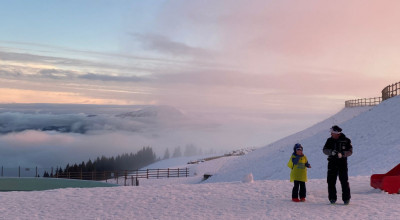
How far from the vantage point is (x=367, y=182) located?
17516 millimetres

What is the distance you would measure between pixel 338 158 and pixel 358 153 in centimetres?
2058

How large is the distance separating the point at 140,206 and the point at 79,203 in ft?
6.30

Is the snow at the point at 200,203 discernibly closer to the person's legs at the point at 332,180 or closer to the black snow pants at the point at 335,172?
the person's legs at the point at 332,180

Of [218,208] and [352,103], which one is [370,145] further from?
[352,103]

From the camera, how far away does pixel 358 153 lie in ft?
104

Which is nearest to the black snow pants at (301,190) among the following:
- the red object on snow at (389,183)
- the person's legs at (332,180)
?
the person's legs at (332,180)

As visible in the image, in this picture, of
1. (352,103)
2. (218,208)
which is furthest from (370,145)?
(352,103)

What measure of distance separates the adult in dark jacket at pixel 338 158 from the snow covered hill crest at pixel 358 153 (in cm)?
1270

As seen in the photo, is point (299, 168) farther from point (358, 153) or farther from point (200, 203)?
point (358, 153)

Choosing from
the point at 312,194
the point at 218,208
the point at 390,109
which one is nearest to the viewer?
the point at 218,208

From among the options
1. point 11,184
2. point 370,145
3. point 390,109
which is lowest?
point 11,184

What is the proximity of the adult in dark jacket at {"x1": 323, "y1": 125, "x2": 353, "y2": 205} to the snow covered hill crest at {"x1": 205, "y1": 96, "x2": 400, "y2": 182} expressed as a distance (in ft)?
41.7

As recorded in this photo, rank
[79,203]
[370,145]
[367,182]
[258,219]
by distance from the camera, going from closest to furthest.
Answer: [258,219] < [79,203] < [367,182] < [370,145]

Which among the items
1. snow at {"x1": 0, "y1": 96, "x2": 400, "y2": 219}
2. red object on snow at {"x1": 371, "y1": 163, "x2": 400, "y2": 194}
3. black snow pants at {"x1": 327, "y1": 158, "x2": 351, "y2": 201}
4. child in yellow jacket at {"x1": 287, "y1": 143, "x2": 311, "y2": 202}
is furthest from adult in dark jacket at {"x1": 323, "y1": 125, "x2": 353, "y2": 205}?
red object on snow at {"x1": 371, "y1": 163, "x2": 400, "y2": 194}
